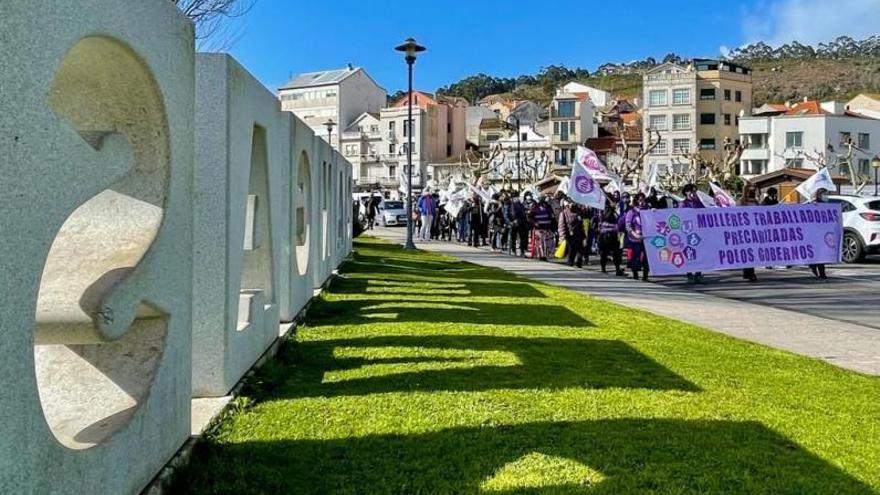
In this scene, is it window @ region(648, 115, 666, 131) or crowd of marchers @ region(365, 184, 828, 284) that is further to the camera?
window @ region(648, 115, 666, 131)

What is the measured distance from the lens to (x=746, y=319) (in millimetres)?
12391

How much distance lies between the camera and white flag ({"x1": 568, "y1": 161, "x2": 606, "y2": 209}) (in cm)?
2077

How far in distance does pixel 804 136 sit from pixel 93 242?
90085 mm

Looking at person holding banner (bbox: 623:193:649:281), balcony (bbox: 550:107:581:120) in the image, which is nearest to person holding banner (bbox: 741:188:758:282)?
person holding banner (bbox: 623:193:649:281)

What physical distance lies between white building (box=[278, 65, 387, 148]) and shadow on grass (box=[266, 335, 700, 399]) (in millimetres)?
97957

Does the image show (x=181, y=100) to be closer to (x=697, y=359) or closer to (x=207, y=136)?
(x=207, y=136)

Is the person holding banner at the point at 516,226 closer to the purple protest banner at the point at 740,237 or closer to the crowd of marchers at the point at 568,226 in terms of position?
the crowd of marchers at the point at 568,226

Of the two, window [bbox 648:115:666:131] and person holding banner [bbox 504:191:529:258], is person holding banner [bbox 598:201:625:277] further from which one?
window [bbox 648:115:666:131]

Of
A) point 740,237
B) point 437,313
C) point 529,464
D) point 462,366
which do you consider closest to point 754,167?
point 740,237

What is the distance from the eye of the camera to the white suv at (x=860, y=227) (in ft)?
73.4

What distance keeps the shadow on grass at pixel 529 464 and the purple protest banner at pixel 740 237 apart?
1261 centimetres

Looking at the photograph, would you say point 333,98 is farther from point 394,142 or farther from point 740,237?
point 740,237

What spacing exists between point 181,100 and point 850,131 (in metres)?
91.8

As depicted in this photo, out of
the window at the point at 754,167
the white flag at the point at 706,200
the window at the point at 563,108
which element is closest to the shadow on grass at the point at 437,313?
the white flag at the point at 706,200
